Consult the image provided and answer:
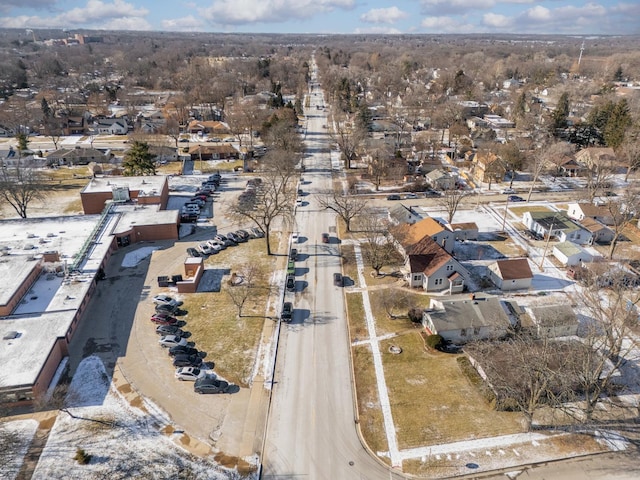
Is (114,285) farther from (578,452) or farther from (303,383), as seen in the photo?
(578,452)

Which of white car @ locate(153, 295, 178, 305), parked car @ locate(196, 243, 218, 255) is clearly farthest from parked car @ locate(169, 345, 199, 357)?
parked car @ locate(196, 243, 218, 255)

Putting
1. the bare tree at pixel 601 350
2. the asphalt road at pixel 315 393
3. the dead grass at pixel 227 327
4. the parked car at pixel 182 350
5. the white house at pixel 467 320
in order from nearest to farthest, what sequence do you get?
the asphalt road at pixel 315 393, the bare tree at pixel 601 350, the dead grass at pixel 227 327, the parked car at pixel 182 350, the white house at pixel 467 320

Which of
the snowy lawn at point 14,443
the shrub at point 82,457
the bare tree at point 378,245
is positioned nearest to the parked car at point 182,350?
the shrub at point 82,457

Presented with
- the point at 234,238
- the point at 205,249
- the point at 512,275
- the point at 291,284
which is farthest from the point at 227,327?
the point at 512,275

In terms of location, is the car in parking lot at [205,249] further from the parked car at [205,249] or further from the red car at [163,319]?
→ the red car at [163,319]

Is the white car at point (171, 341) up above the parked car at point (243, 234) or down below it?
below

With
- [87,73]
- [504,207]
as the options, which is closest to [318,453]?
[504,207]

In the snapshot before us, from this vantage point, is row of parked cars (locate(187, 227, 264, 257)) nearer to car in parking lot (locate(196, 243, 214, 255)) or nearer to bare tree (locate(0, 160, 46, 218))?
car in parking lot (locate(196, 243, 214, 255))
